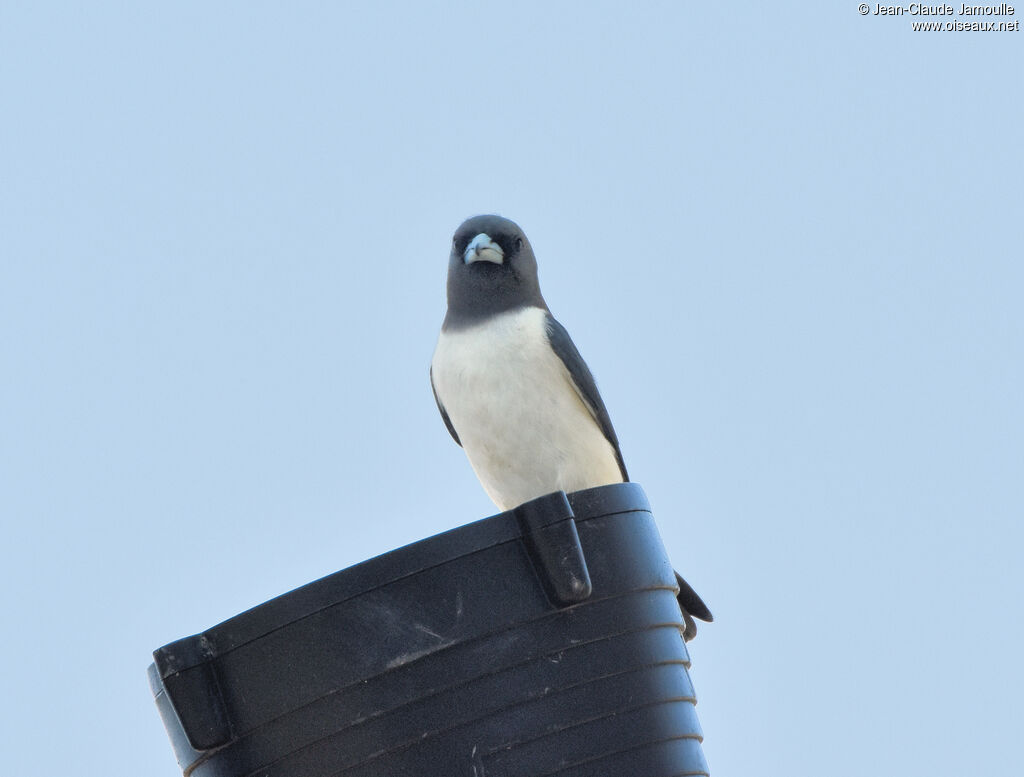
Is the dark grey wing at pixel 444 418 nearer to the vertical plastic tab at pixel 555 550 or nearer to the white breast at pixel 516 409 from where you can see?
the white breast at pixel 516 409

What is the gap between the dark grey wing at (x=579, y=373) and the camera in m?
4.58

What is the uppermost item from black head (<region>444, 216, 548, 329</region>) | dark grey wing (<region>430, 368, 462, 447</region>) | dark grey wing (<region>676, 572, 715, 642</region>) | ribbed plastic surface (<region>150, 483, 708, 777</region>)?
black head (<region>444, 216, 548, 329</region>)

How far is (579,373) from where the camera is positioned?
4602 mm

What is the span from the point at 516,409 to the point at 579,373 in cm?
29

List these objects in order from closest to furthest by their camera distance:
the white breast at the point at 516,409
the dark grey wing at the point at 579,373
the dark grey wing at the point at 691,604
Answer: the dark grey wing at the point at 691,604, the white breast at the point at 516,409, the dark grey wing at the point at 579,373

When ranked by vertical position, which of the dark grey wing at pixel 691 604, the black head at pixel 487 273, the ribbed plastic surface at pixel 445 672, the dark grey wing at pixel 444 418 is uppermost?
the black head at pixel 487 273

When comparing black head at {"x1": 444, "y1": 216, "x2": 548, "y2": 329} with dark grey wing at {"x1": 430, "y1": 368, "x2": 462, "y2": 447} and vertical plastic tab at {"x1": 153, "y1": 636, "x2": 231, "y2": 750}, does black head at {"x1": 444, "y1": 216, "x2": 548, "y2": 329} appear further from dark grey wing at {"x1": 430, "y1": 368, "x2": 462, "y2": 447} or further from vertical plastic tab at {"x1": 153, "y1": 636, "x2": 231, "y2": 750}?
vertical plastic tab at {"x1": 153, "y1": 636, "x2": 231, "y2": 750}

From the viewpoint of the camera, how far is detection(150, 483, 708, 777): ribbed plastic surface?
Result: 209cm

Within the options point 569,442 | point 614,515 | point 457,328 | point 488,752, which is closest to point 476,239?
point 457,328

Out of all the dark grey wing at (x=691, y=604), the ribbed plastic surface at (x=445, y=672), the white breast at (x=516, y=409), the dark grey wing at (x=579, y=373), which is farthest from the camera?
the dark grey wing at (x=579, y=373)

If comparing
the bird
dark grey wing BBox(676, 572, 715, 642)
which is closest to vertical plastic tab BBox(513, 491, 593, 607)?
dark grey wing BBox(676, 572, 715, 642)

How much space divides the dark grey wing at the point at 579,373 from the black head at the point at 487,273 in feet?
0.58

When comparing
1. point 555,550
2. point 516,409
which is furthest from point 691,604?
point 555,550

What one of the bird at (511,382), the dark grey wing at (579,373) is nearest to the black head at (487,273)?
the bird at (511,382)
